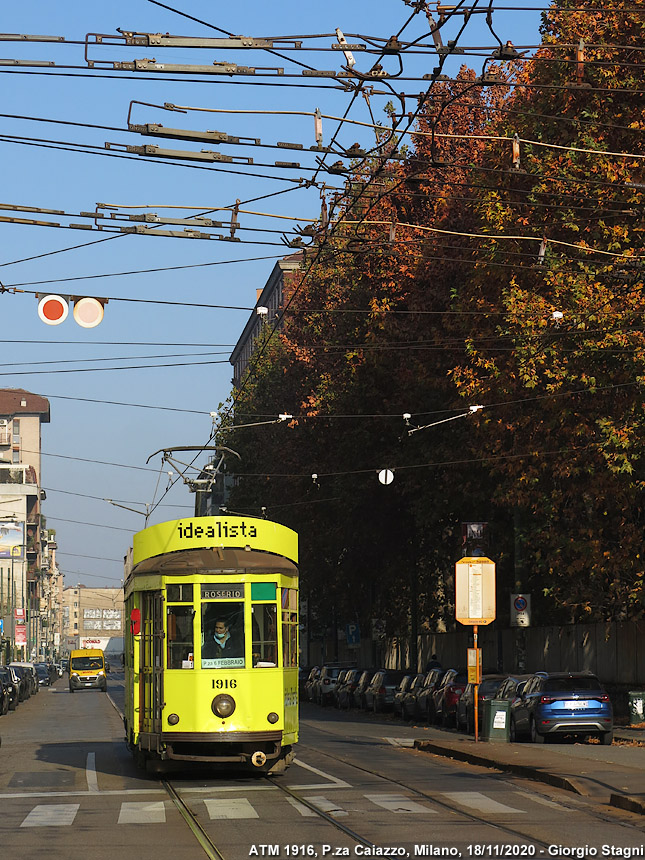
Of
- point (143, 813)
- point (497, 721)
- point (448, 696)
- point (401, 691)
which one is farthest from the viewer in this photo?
point (401, 691)

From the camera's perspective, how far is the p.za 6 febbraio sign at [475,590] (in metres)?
28.5

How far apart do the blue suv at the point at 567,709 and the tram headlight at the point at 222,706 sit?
34.9ft

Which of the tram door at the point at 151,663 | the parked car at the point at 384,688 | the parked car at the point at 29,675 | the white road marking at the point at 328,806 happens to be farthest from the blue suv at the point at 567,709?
the parked car at the point at 29,675

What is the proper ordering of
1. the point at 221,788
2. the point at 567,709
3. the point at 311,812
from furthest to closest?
1. the point at 567,709
2. the point at 221,788
3. the point at 311,812

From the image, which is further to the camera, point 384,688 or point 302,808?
point 384,688

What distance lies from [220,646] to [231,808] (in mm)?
3317

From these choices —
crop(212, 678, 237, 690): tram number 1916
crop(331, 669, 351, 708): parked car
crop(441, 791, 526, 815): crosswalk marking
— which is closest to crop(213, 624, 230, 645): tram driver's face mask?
crop(212, 678, 237, 690): tram number 1916

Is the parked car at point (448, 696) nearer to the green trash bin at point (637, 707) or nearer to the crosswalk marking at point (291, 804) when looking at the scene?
the green trash bin at point (637, 707)

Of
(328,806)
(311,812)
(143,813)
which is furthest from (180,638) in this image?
(311,812)

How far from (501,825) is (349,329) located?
3036cm

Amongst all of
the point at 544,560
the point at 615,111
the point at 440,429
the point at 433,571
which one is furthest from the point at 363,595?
the point at 615,111

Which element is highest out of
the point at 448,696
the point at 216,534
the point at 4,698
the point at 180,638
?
the point at 216,534

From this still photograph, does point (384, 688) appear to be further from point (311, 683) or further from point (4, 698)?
point (311, 683)

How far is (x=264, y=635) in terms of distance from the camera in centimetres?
1872
